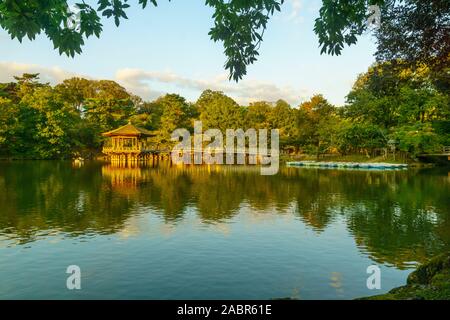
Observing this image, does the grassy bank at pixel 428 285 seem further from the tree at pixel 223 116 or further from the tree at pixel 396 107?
the tree at pixel 223 116

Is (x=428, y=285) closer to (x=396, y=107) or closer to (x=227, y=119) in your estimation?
(x=396, y=107)

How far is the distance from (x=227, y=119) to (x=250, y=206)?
147ft

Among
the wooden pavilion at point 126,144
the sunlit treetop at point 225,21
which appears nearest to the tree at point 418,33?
the sunlit treetop at point 225,21

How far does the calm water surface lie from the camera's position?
8.50 metres

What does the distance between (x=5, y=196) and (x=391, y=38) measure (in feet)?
62.8

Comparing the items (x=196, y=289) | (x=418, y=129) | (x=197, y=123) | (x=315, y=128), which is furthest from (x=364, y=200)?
(x=197, y=123)

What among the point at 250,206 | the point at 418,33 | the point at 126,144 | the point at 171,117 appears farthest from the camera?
the point at 171,117

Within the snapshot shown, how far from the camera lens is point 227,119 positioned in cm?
6312

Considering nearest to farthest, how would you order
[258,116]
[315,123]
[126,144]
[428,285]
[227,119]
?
[428,285]
[126,144]
[315,123]
[227,119]
[258,116]

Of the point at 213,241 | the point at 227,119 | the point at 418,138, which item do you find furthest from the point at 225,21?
the point at 227,119

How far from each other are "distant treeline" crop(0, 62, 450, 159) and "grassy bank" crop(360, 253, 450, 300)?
30877 mm

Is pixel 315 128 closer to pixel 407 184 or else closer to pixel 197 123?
pixel 197 123

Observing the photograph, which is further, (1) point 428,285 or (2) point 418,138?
(2) point 418,138

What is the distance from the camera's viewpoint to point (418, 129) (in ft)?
141
